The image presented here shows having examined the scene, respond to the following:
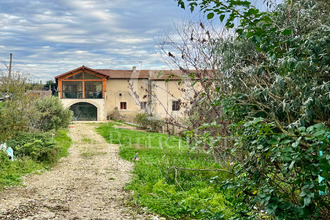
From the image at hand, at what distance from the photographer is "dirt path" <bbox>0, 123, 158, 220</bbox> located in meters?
6.16

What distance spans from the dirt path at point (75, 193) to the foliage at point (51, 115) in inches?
227

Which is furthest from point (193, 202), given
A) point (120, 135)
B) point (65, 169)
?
point (120, 135)

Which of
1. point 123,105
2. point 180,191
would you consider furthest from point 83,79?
point 180,191

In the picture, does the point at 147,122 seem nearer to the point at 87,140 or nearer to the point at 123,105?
the point at 87,140

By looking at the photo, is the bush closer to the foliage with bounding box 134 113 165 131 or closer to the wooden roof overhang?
the foliage with bounding box 134 113 165 131

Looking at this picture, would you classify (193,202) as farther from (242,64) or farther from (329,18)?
(329,18)

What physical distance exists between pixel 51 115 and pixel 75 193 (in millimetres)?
11417

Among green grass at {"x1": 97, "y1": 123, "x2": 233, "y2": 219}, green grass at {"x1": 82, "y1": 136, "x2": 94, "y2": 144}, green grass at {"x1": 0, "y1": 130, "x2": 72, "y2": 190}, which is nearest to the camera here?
green grass at {"x1": 97, "y1": 123, "x2": 233, "y2": 219}

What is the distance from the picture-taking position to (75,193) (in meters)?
8.02

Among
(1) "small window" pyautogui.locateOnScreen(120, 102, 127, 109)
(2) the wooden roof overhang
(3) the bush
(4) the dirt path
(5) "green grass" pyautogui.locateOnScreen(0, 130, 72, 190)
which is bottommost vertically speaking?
(4) the dirt path

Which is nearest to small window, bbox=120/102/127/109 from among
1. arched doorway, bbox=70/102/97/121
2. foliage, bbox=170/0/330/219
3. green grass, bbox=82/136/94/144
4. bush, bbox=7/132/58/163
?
arched doorway, bbox=70/102/97/121

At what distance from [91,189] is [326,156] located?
23.4 feet

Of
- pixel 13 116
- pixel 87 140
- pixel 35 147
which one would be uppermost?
pixel 13 116

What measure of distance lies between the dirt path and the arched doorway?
797 inches
